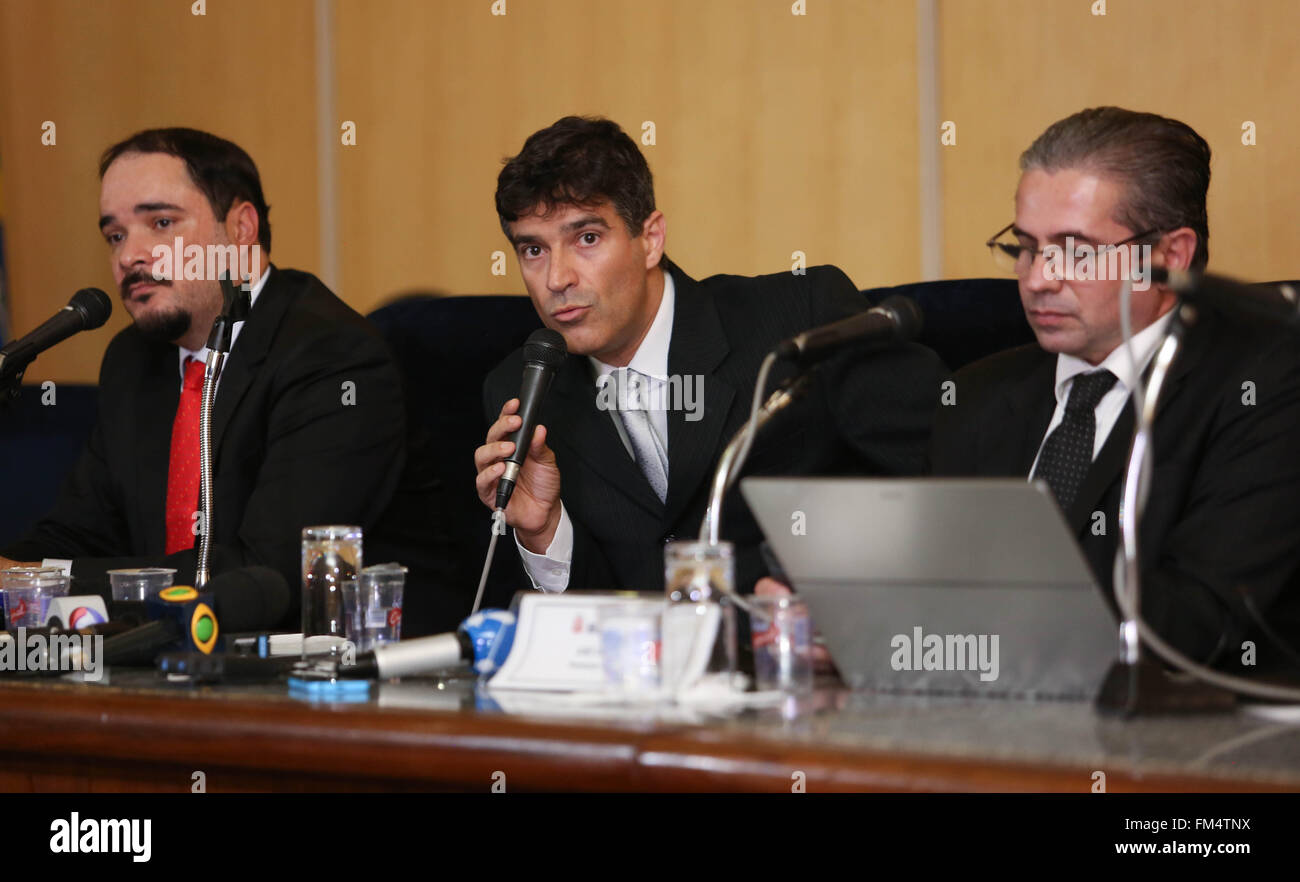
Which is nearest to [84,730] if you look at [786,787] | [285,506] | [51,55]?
[786,787]

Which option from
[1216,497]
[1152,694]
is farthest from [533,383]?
[1152,694]

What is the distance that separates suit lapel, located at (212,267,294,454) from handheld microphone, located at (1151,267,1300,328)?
5.99 ft

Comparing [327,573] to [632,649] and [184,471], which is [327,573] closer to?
[632,649]

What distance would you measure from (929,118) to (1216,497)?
1659 mm

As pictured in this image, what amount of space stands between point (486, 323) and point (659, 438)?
71cm

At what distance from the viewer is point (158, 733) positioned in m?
1.37

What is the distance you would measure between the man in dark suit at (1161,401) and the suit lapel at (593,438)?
1.80 ft

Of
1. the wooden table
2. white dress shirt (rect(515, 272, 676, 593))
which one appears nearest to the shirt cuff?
white dress shirt (rect(515, 272, 676, 593))

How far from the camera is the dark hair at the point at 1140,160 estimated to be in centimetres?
188

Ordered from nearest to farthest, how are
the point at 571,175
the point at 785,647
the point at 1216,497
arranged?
the point at 785,647, the point at 1216,497, the point at 571,175

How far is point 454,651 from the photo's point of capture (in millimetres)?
1552

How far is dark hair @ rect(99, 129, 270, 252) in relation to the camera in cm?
291

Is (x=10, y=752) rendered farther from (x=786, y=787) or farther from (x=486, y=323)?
(x=486, y=323)

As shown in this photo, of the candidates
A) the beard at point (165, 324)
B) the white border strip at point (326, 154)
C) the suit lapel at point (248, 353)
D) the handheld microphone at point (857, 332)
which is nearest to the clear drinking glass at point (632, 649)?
the handheld microphone at point (857, 332)
